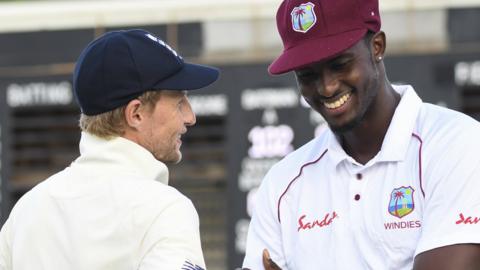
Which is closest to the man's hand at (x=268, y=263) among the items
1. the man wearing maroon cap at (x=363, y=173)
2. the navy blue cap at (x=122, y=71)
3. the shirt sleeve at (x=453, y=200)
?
the man wearing maroon cap at (x=363, y=173)

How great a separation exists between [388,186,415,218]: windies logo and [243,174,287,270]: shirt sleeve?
38 centimetres

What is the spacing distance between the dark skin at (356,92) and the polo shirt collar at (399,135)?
0.11ft

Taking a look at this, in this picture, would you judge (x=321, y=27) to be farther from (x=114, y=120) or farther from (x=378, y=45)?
(x=114, y=120)

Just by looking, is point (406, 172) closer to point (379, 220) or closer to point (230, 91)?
point (379, 220)

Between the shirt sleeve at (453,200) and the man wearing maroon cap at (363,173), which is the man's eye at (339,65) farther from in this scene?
the shirt sleeve at (453,200)

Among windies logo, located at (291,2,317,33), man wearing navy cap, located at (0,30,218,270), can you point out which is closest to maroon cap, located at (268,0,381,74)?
windies logo, located at (291,2,317,33)

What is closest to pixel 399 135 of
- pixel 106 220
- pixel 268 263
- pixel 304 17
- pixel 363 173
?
pixel 363 173

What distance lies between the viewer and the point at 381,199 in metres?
3.18

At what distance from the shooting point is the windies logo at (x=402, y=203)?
3.12 meters

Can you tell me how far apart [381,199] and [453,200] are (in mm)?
209

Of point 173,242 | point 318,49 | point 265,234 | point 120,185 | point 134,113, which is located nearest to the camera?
point 173,242

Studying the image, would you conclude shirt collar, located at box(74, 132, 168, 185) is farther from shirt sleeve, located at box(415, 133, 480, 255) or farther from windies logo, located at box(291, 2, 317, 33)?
shirt sleeve, located at box(415, 133, 480, 255)

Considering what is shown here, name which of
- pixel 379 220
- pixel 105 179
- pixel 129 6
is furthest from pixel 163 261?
pixel 129 6

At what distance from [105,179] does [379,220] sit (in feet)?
2.36
